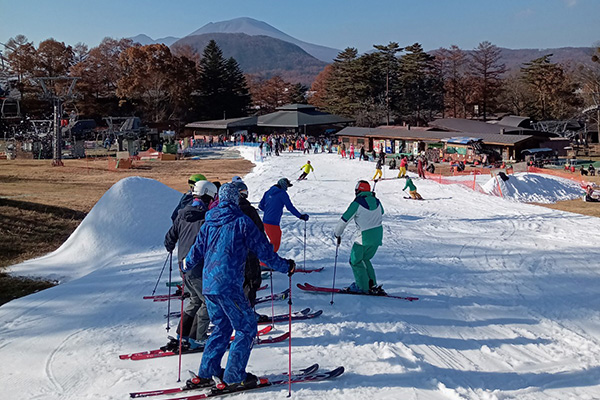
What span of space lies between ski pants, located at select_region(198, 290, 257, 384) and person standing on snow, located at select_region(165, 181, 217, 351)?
76 centimetres

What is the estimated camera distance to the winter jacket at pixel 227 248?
374 centimetres

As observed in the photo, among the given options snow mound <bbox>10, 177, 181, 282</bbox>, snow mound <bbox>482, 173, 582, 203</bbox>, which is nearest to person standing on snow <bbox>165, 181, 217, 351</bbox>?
snow mound <bbox>10, 177, 181, 282</bbox>

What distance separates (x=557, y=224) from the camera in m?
13.1

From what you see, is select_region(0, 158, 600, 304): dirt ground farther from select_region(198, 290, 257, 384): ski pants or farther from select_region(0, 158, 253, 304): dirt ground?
select_region(198, 290, 257, 384): ski pants

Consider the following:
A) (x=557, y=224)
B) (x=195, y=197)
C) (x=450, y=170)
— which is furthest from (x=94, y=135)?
(x=195, y=197)

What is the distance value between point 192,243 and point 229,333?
3.54 ft

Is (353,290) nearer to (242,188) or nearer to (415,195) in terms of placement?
(242,188)

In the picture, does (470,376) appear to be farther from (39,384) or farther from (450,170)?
(450,170)

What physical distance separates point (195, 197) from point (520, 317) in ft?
13.4

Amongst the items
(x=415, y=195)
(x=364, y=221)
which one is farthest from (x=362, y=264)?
(x=415, y=195)

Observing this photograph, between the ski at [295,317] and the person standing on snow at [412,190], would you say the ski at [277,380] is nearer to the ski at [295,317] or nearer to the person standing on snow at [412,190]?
the ski at [295,317]

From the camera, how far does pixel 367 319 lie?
558 centimetres

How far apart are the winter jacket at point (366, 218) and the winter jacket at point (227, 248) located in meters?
2.29

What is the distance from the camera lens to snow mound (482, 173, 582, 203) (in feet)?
64.7
